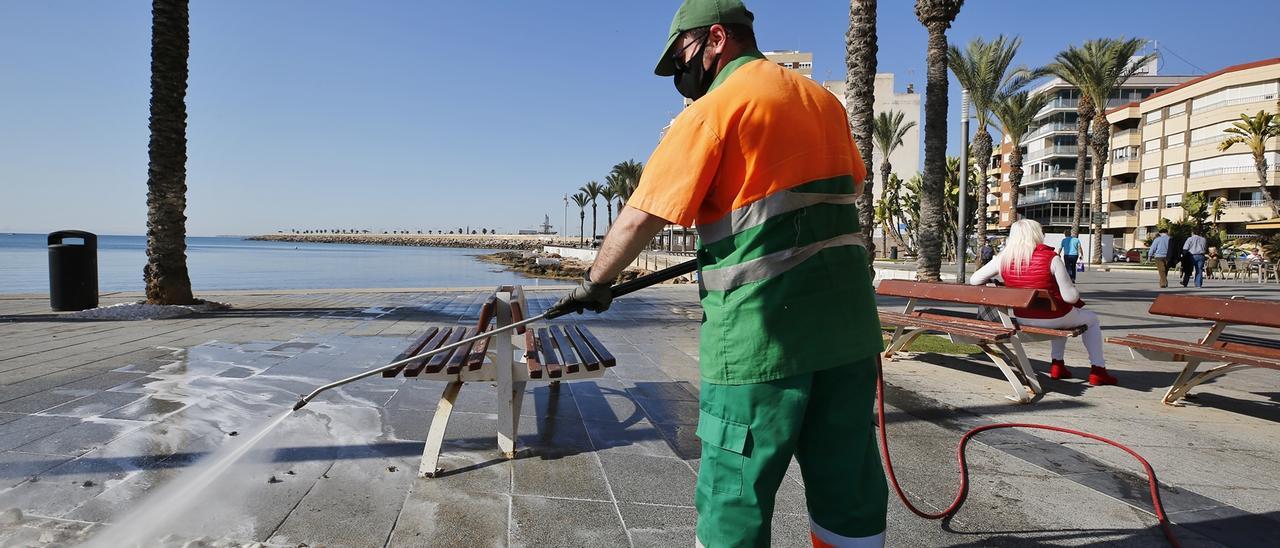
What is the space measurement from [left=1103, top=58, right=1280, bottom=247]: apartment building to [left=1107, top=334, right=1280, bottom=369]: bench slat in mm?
53660

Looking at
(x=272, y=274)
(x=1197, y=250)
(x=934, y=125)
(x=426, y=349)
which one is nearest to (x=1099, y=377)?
(x=426, y=349)

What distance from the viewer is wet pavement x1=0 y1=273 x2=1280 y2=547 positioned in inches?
97.3

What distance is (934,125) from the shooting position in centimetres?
1430

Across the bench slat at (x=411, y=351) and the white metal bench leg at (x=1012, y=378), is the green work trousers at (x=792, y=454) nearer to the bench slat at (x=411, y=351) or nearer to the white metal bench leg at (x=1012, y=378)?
the bench slat at (x=411, y=351)

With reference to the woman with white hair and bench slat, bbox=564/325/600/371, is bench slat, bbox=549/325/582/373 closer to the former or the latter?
bench slat, bbox=564/325/600/371

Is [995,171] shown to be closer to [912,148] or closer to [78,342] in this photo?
[912,148]

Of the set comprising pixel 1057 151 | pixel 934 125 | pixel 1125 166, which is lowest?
pixel 934 125

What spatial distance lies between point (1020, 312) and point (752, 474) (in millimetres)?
4937

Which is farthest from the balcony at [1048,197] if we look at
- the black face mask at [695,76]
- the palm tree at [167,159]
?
the black face mask at [695,76]

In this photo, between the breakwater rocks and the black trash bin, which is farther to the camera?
the breakwater rocks

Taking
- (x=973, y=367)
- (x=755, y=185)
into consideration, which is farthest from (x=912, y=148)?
(x=755, y=185)

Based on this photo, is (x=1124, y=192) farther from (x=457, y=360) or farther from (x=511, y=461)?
(x=457, y=360)

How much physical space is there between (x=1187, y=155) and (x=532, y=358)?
65.6 metres

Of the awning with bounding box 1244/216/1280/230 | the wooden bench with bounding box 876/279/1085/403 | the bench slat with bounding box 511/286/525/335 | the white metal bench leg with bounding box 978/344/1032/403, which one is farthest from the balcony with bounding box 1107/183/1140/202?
the bench slat with bounding box 511/286/525/335
